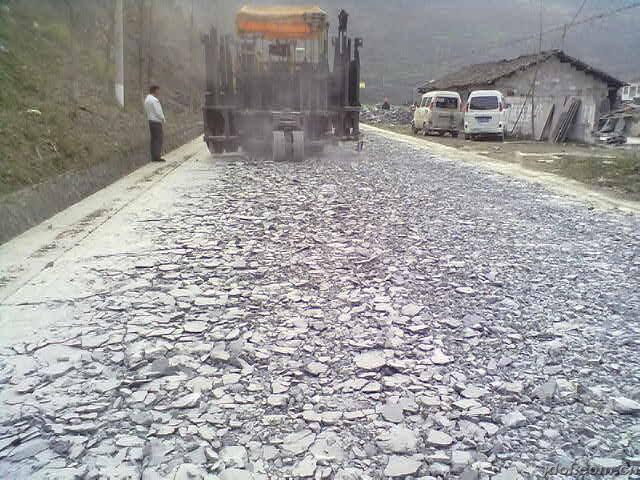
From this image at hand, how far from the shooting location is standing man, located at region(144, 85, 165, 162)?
12.0 m

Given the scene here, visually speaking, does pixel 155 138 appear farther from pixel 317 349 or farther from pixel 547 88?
pixel 547 88

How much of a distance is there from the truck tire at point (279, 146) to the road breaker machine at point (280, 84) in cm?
2

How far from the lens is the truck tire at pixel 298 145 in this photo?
1244 centimetres

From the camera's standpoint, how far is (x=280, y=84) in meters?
12.9

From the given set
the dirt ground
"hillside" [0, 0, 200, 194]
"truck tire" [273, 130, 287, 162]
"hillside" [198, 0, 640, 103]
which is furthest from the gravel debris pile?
"truck tire" [273, 130, 287, 162]

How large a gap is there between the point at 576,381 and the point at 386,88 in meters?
71.0

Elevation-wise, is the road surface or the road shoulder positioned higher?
the road shoulder

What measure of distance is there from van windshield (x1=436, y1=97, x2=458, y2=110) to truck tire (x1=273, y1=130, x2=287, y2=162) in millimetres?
15530

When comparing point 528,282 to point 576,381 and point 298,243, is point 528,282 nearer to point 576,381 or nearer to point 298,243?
point 576,381

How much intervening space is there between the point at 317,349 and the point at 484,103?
22635mm

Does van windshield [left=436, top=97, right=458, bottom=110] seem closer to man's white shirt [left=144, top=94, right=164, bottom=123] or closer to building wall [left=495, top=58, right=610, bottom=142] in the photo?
building wall [left=495, top=58, right=610, bottom=142]

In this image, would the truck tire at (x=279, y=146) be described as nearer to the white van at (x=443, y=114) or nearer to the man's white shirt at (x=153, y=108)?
the man's white shirt at (x=153, y=108)

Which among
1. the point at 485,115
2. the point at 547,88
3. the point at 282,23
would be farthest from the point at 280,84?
the point at 547,88

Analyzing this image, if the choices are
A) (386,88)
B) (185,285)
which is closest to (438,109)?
(185,285)
